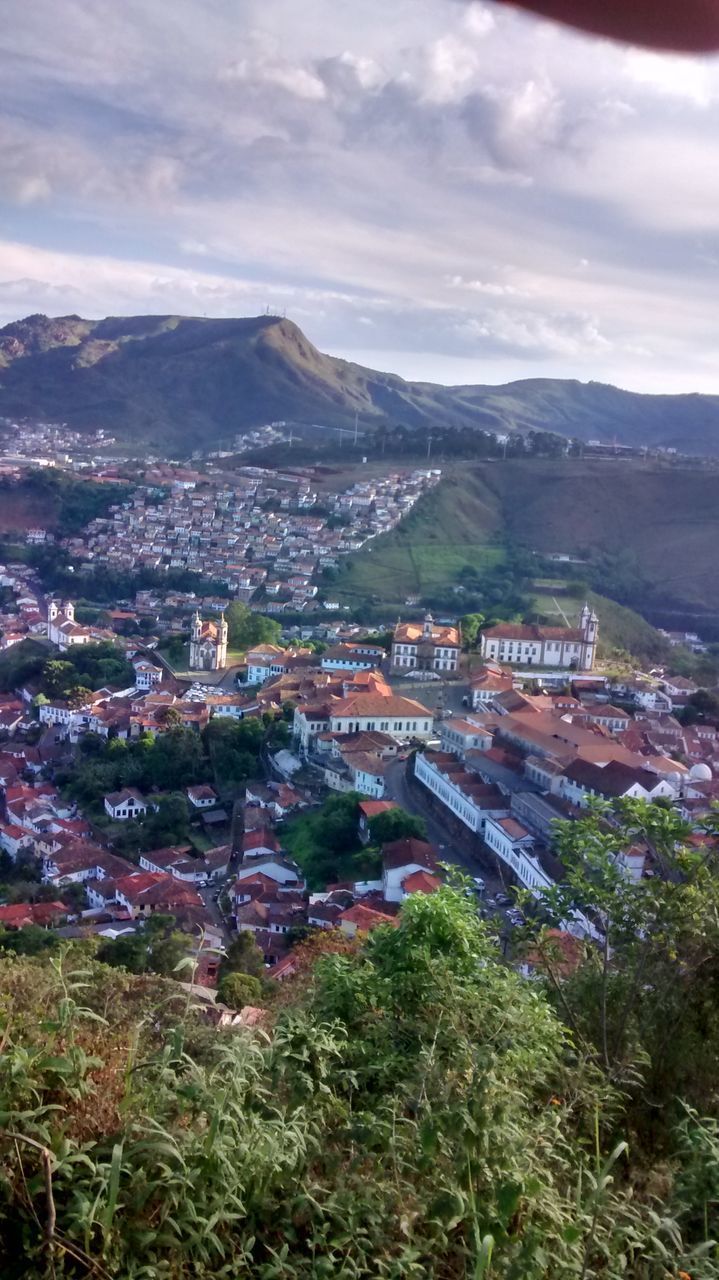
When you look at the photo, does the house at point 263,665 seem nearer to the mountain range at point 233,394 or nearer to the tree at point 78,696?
the tree at point 78,696

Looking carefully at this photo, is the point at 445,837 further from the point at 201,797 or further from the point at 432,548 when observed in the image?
the point at 432,548

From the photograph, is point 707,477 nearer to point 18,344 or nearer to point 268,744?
point 268,744

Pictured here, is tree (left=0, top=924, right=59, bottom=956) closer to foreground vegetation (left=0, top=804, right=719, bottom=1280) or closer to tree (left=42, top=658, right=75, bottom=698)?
foreground vegetation (left=0, top=804, right=719, bottom=1280)

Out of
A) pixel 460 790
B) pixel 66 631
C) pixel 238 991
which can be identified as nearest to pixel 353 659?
pixel 66 631

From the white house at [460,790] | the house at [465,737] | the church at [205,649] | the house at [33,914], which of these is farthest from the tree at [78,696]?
the house at [33,914]

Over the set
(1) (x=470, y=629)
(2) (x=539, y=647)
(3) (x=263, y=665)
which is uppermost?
(1) (x=470, y=629)

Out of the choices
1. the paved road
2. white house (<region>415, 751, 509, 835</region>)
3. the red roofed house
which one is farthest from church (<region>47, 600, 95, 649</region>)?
the red roofed house

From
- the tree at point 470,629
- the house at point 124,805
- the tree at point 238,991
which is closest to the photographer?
the tree at point 238,991
